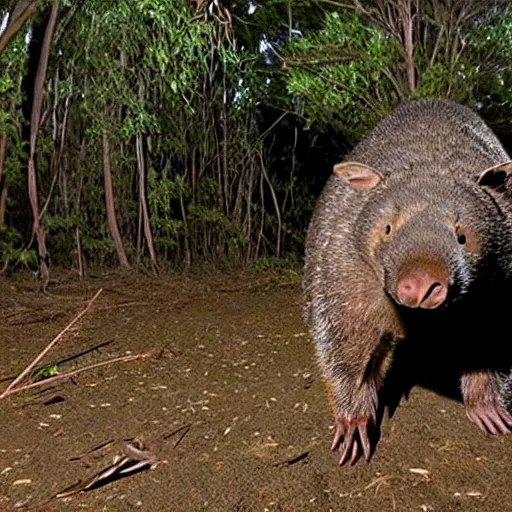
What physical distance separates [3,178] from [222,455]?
18.1 feet

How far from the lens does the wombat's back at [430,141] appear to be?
3.02 meters

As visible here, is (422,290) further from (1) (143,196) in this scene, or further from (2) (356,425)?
(1) (143,196)

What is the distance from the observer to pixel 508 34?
5965mm

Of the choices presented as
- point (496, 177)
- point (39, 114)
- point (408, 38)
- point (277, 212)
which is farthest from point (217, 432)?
point (277, 212)

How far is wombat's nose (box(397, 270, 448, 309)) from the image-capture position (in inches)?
87.2

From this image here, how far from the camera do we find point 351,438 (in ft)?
9.39

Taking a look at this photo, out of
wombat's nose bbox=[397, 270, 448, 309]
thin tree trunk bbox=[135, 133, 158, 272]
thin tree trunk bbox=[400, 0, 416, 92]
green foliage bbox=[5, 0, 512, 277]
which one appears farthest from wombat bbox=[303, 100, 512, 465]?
thin tree trunk bbox=[135, 133, 158, 272]

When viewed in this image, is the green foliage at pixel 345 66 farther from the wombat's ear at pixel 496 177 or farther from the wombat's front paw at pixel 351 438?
the wombat's front paw at pixel 351 438

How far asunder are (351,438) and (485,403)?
677 mm

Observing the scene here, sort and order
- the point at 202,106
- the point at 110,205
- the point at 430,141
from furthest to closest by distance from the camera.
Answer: the point at 202,106 < the point at 110,205 < the point at 430,141

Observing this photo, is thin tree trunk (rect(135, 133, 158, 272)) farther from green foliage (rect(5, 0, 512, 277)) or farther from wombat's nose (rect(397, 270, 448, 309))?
wombat's nose (rect(397, 270, 448, 309))

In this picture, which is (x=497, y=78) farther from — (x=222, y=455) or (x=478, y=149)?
(x=222, y=455)

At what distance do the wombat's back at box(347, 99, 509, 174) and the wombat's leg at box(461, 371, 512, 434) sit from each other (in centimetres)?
96

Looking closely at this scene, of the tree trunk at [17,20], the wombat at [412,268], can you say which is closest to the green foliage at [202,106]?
the tree trunk at [17,20]
